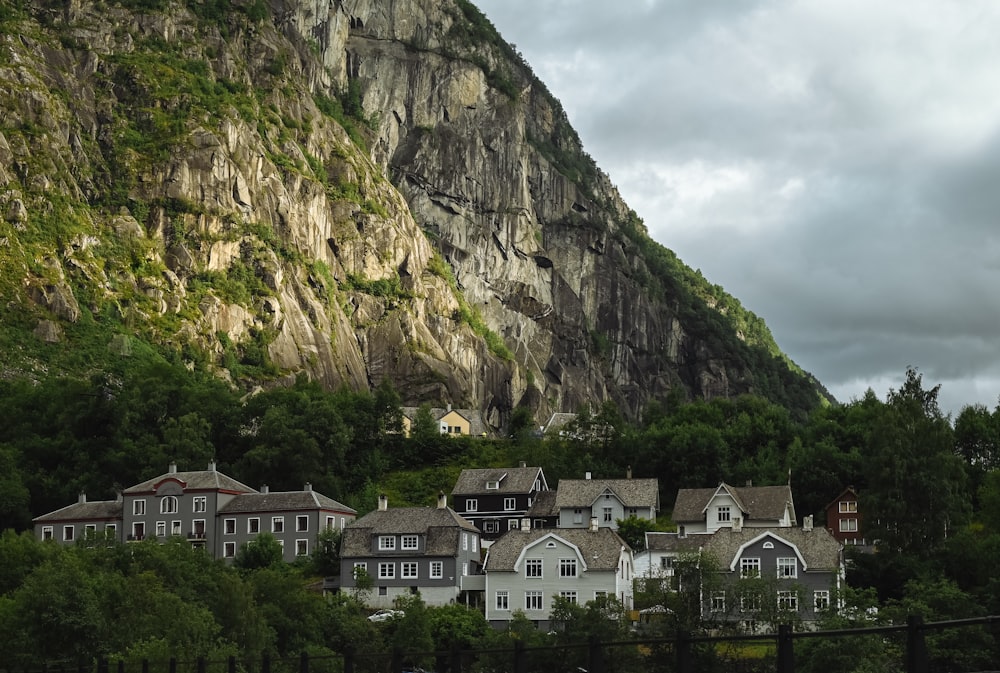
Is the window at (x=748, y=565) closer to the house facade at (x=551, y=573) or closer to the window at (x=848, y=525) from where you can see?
the house facade at (x=551, y=573)

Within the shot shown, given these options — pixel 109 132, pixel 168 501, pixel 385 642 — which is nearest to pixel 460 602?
pixel 385 642

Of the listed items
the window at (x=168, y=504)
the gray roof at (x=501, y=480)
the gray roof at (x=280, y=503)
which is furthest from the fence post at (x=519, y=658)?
the gray roof at (x=501, y=480)

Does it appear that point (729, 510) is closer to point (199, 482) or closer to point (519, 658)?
point (199, 482)

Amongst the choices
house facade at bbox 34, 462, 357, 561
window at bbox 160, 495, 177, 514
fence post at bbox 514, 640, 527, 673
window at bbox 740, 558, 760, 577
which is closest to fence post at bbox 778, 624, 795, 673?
fence post at bbox 514, 640, 527, 673

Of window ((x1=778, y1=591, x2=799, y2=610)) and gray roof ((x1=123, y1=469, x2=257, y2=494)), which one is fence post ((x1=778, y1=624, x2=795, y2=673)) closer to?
window ((x1=778, y1=591, x2=799, y2=610))

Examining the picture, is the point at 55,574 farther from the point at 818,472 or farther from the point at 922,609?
the point at 818,472

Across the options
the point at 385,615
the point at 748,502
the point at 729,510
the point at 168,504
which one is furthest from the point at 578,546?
the point at 168,504
